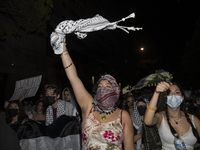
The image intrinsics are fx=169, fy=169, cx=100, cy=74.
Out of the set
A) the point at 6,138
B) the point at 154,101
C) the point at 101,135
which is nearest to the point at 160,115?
the point at 154,101

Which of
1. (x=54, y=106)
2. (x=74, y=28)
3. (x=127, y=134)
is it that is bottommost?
(x=127, y=134)

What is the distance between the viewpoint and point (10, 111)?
13.6ft

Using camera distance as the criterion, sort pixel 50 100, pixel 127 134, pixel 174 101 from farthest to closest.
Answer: pixel 50 100, pixel 174 101, pixel 127 134

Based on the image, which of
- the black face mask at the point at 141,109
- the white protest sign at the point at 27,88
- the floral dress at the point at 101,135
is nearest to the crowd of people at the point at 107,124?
the floral dress at the point at 101,135

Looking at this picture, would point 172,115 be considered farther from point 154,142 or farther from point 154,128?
point 154,142

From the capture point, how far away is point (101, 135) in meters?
2.23

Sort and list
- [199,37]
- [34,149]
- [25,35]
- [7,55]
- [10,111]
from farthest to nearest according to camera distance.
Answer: [199,37]
[25,35]
[7,55]
[10,111]
[34,149]

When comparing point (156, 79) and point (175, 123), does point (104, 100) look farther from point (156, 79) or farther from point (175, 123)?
point (175, 123)

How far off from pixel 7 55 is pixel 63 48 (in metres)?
11.7

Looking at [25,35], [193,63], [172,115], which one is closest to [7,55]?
[25,35]

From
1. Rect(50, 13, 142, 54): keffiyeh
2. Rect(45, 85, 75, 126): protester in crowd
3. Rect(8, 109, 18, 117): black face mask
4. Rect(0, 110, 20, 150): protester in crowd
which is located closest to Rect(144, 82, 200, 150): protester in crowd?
Rect(50, 13, 142, 54): keffiyeh

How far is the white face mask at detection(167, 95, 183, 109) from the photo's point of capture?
2854 mm

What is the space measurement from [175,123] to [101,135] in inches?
55.8

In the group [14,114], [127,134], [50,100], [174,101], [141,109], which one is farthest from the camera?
[141,109]
